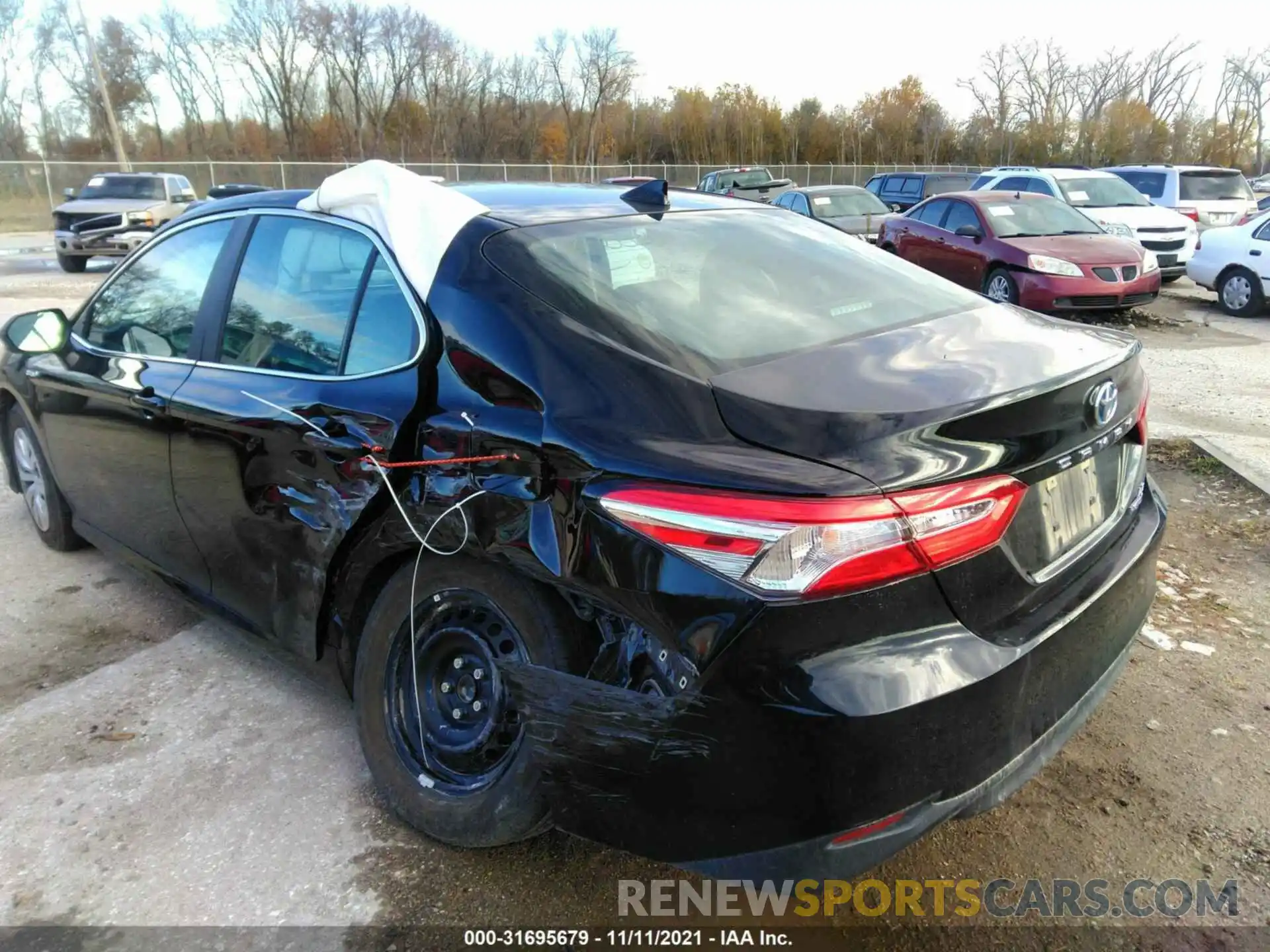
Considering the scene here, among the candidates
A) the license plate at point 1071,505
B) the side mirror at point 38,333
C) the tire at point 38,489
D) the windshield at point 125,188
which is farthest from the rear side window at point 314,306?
the windshield at point 125,188

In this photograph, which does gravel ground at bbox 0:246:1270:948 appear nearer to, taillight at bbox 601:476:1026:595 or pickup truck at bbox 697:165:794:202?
taillight at bbox 601:476:1026:595

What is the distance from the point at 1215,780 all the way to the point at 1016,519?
4.77ft

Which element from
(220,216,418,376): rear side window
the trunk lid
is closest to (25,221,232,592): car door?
(220,216,418,376): rear side window

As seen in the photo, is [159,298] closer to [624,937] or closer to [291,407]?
[291,407]

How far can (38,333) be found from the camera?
12.3ft

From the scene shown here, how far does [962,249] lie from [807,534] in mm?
11406

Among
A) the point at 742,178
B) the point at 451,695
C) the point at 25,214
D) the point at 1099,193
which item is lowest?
the point at 451,695

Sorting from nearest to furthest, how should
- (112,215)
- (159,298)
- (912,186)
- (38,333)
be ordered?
(159,298), (38,333), (112,215), (912,186)

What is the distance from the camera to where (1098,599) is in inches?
87.7

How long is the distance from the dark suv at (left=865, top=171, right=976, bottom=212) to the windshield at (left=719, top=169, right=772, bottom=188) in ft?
12.6

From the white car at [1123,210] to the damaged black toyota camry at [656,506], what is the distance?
13069 mm

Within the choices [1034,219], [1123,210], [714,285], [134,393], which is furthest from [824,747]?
[1123,210]

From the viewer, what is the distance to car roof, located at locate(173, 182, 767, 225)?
2.69 m

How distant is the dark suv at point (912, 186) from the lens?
22.7 metres
